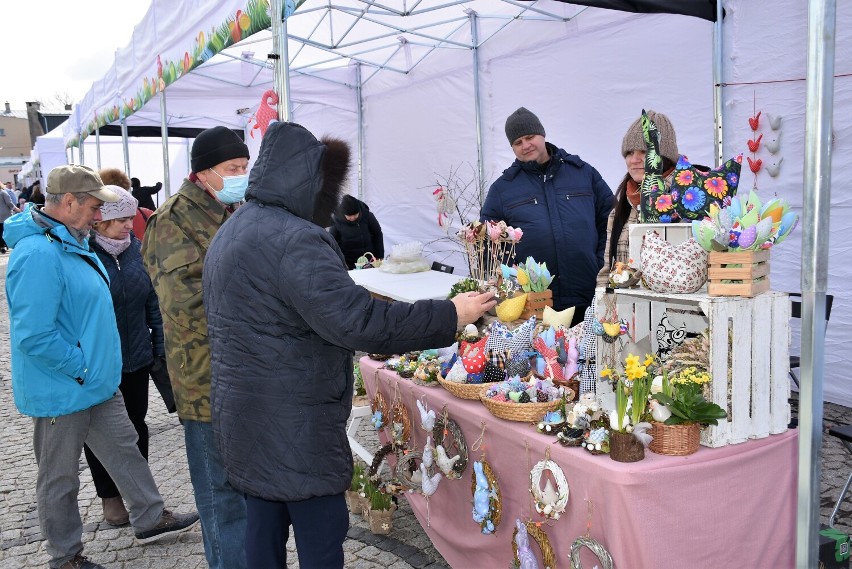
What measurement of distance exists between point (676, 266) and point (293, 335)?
3.48 feet

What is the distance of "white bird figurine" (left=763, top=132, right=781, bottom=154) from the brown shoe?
419 cm

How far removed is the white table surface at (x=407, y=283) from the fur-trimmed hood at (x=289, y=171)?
2493mm

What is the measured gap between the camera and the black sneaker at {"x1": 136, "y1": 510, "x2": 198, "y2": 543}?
321 centimetres

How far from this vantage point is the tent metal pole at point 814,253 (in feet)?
5.06

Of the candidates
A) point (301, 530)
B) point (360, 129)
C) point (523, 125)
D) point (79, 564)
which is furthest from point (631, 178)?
point (360, 129)

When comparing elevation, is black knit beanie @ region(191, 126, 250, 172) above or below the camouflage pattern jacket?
above

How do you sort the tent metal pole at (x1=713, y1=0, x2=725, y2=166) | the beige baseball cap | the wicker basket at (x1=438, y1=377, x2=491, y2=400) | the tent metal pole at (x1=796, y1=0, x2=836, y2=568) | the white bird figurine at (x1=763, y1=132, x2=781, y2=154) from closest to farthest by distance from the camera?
the tent metal pole at (x1=796, y1=0, x2=836, y2=568) → the wicker basket at (x1=438, y1=377, x2=491, y2=400) → the beige baseball cap → the tent metal pole at (x1=713, y1=0, x2=725, y2=166) → the white bird figurine at (x1=763, y1=132, x2=781, y2=154)

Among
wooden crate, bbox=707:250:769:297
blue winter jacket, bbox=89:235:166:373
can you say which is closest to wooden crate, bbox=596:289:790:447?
wooden crate, bbox=707:250:769:297

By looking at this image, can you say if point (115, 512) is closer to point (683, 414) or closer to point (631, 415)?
point (631, 415)

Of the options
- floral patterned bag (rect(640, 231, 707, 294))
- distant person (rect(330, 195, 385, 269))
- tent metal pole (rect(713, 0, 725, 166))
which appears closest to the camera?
floral patterned bag (rect(640, 231, 707, 294))

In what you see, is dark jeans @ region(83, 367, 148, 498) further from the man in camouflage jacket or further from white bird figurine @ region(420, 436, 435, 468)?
white bird figurine @ region(420, 436, 435, 468)

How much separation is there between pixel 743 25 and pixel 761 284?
3132 mm

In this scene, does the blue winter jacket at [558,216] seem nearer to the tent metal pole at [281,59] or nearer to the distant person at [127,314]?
the tent metal pole at [281,59]

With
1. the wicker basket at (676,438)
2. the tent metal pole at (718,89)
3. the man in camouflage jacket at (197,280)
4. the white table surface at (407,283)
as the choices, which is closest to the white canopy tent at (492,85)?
the tent metal pole at (718,89)
